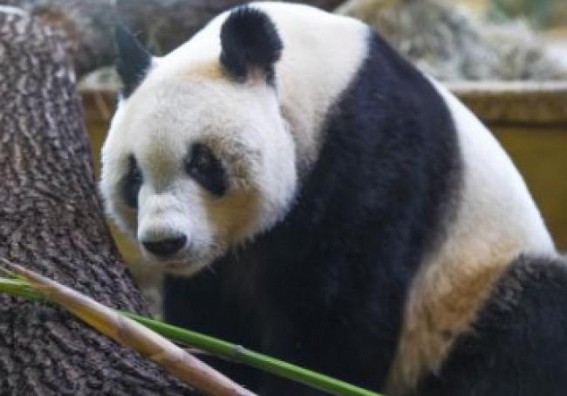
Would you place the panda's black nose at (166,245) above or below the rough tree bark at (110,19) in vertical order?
above

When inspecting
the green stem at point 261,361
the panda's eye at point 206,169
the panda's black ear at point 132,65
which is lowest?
the green stem at point 261,361

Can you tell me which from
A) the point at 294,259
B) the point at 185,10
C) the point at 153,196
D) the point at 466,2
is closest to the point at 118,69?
the point at 153,196

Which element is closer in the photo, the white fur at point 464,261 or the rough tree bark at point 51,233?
the rough tree bark at point 51,233

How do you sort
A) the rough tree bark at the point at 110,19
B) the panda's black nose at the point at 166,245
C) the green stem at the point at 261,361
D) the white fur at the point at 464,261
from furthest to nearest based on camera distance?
the rough tree bark at the point at 110,19 < the white fur at the point at 464,261 < the panda's black nose at the point at 166,245 < the green stem at the point at 261,361

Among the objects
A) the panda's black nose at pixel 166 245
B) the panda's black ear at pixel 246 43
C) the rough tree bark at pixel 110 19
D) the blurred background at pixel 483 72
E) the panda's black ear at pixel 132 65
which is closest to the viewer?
the panda's black nose at pixel 166 245

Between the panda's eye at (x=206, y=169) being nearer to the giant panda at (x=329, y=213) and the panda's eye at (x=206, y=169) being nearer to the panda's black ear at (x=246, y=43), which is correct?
the giant panda at (x=329, y=213)

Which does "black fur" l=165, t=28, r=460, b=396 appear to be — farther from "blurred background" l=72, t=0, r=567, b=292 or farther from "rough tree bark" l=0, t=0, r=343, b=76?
"blurred background" l=72, t=0, r=567, b=292

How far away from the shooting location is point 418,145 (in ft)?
8.64

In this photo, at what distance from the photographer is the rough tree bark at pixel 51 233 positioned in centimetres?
233

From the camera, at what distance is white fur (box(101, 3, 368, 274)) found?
238cm

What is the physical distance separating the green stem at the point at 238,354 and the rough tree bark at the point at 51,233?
4.5 inches

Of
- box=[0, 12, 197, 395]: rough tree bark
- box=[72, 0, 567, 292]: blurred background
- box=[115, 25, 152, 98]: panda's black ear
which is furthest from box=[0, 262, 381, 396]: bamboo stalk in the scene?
box=[72, 0, 567, 292]: blurred background

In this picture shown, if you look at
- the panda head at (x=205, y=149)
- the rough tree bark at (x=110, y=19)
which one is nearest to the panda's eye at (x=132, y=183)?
the panda head at (x=205, y=149)

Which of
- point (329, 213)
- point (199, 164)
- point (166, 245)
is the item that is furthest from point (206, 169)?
point (329, 213)
